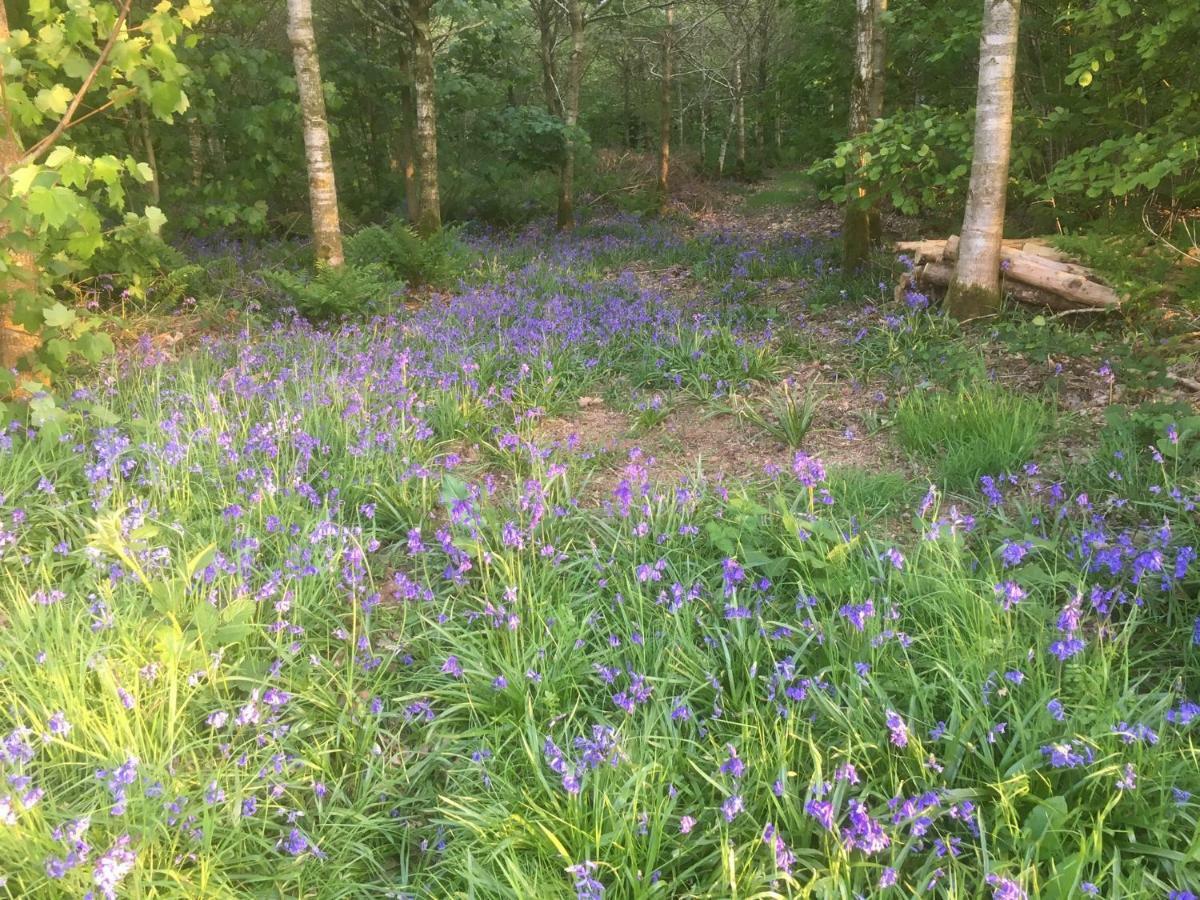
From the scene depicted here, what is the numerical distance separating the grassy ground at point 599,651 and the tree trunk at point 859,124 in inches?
150

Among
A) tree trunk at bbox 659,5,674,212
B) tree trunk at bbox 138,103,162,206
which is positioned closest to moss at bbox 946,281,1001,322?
tree trunk at bbox 138,103,162,206

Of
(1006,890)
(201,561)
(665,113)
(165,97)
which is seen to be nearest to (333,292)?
(165,97)

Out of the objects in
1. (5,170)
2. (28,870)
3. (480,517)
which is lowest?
(28,870)

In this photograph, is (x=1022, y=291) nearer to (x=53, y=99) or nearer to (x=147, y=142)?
(x=53, y=99)

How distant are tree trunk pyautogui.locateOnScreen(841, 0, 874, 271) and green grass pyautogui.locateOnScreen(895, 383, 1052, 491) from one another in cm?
338

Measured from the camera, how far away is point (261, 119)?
9.36 meters

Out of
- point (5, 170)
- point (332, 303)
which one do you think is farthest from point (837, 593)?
point (332, 303)

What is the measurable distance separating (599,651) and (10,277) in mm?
3743

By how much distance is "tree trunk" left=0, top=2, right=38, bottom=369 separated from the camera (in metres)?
3.85

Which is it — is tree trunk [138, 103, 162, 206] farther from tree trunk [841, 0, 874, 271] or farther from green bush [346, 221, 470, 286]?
tree trunk [841, 0, 874, 271]

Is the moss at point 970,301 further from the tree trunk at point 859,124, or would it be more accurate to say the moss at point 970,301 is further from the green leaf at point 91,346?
the green leaf at point 91,346

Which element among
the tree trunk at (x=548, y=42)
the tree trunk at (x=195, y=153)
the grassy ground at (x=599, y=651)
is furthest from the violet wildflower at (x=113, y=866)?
the tree trunk at (x=548, y=42)

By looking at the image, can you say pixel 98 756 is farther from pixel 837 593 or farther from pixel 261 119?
pixel 261 119

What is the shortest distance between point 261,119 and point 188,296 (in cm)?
304
